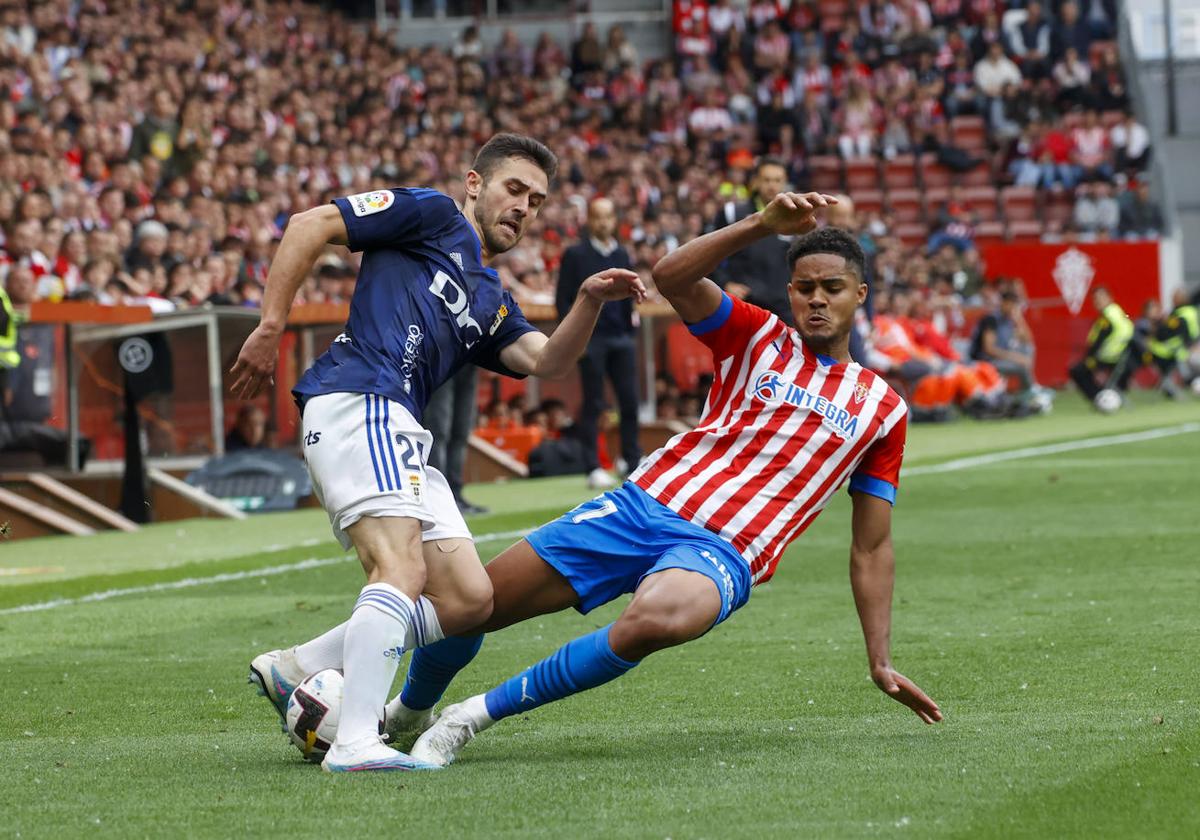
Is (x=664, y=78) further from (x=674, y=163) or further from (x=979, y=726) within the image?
(x=979, y=726)

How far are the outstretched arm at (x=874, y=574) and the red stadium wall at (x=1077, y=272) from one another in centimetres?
2588

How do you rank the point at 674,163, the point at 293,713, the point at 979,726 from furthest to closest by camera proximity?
the point at 674,163
the point at 979,726
the point at 293,713

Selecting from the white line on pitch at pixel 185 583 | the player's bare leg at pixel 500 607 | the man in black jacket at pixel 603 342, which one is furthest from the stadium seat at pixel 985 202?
the player's bare leg at pixel 500 607

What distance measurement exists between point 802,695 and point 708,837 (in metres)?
2.28

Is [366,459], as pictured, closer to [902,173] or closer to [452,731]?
[452,731]

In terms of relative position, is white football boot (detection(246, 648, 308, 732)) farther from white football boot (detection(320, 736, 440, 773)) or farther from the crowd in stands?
the crowd in stands

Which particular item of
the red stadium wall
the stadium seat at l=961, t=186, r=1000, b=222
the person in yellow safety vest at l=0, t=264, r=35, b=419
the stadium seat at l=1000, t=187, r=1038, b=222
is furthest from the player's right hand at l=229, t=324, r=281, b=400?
the stadium seat at l=1000, t=187, r=1038, b=222

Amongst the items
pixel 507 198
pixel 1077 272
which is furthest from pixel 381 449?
pixel 1077 272

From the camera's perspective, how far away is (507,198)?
5.72 m

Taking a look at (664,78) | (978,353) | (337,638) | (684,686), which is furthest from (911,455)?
(664,78)

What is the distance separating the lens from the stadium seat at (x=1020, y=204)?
3378 centimetres

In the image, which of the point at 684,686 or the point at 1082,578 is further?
the point at 1082,578

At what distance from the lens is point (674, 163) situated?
31.6 m

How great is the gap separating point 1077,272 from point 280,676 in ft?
91.0
